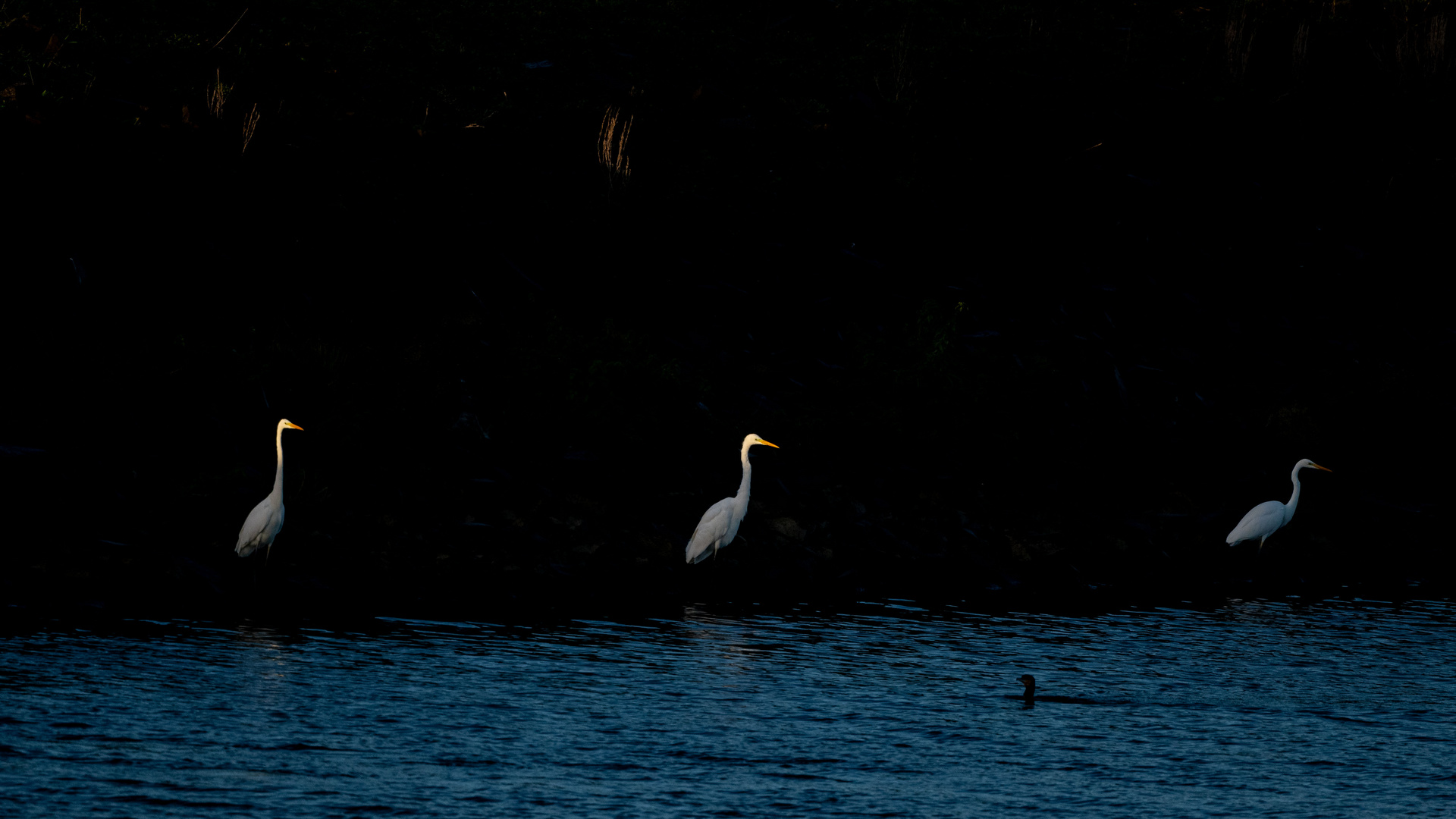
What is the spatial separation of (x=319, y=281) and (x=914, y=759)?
571 inches

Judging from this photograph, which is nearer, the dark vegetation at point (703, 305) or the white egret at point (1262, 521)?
the dark vegetation at point (703, 305)

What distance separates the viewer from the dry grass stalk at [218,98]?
80.1 ft

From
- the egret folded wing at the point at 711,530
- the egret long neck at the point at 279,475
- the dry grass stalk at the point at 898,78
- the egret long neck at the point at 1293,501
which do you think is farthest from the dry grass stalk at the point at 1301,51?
the egret long neck at the point at 279,475

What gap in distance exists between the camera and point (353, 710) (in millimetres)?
11188

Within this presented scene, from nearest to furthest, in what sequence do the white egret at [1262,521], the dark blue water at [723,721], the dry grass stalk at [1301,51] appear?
the dark blue water at [723,721]
the white egret at [1262,521]
the dry grass stalk at [1301,51]

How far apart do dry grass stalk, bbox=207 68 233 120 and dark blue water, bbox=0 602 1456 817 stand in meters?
13.5

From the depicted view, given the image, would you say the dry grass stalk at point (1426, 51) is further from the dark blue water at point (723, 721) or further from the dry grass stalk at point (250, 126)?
the dry grass stalk at point (250, 126)

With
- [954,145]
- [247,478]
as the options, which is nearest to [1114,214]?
[954,145]

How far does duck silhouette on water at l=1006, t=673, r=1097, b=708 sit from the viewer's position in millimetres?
12328

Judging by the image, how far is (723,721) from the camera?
11.5 metres

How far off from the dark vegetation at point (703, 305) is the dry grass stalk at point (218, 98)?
1.43 ft

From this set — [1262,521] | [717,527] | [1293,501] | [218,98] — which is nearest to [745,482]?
[717,527]

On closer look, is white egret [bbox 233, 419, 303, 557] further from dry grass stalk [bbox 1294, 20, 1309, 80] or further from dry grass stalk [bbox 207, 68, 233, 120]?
dry grass stalk [bbox 1294, 20, 1309, 80]

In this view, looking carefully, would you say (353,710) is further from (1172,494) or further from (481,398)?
(1172,494)
